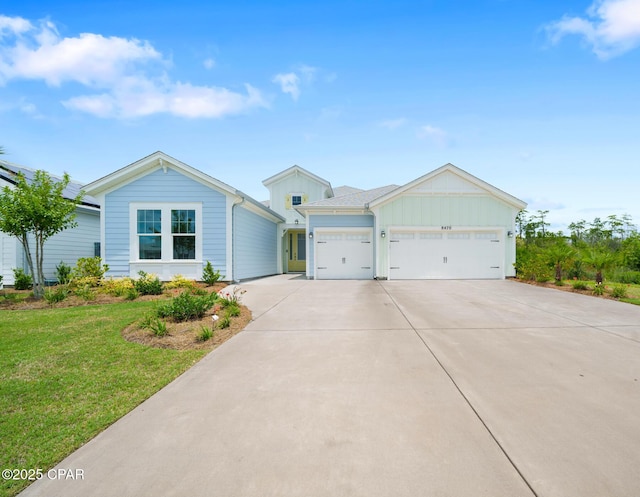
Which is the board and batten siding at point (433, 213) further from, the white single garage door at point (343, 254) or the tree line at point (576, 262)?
the tree line at point (576, 262)

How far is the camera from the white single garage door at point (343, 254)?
1443 cm

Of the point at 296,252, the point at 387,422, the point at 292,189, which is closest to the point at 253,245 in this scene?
the point at 296,252

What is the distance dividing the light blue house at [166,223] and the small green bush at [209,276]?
0.43m

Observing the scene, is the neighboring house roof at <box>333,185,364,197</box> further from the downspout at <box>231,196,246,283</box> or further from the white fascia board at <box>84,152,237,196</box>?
the white fascia board at <box>84,152,237,196</box>

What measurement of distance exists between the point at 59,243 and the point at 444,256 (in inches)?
638

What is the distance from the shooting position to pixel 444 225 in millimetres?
13703

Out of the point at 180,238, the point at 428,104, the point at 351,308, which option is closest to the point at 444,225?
the point at 428,104

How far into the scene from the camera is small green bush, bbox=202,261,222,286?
11650mm

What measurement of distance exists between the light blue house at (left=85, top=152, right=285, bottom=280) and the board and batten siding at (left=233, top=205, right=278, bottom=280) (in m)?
0.40

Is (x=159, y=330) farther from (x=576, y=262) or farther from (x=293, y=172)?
(x=293, y=172)

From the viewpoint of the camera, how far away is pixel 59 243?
13320mm

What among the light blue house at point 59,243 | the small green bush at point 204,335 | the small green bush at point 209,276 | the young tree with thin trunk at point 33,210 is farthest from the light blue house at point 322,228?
the small green bush at point 204,335

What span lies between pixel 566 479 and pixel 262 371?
2.85m

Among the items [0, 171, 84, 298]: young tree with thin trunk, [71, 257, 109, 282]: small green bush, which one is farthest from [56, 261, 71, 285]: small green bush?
[0, 171, 84, 298]: young tree with thin trunk
